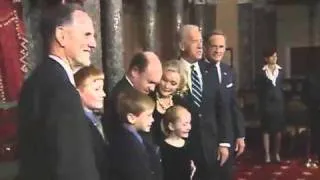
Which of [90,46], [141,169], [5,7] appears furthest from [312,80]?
[90,46]

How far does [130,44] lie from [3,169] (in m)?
4.98

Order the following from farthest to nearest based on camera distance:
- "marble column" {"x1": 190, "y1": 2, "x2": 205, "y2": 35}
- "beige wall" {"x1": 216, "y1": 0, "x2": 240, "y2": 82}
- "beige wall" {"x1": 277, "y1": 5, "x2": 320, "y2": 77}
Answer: "beige wall" {"x1": 277, "y1": 5, "x2": 320, "y2": 77} < "beige wall" {"x1": 216, "y1": 0, "x2": 240, "y2": 82} < "marble column" {"x1": 190, "y1": 2, "x2": 205, "y2": 35}

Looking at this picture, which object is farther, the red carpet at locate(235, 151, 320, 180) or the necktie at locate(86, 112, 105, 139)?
the red carpet at locate(235, 151, 320, 180)

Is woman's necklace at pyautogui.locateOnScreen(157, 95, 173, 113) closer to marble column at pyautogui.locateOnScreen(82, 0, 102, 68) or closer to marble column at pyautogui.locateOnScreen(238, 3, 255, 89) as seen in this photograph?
marble column at pyautogui.locateOnScreen(82, 0, 102, 68)

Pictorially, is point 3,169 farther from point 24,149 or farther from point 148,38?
point 148,38

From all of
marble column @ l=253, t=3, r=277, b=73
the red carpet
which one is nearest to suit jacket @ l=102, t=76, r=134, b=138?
the red carpet

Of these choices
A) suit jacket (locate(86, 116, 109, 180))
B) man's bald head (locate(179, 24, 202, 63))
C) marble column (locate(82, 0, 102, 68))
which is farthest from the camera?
marble column (locate(82, 0, 102, 68))

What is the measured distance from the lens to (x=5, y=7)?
18.0 feet

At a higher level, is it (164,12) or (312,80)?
(164,12)

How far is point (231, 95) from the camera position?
4719 mm

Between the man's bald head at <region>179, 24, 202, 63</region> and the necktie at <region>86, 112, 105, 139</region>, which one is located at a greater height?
the man's bald head at <region>179, 24, 202, 63</region>

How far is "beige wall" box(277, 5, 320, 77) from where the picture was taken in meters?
13.1

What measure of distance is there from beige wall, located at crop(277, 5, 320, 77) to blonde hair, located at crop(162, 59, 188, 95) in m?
9.05

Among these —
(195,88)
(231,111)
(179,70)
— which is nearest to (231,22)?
(231,111)
